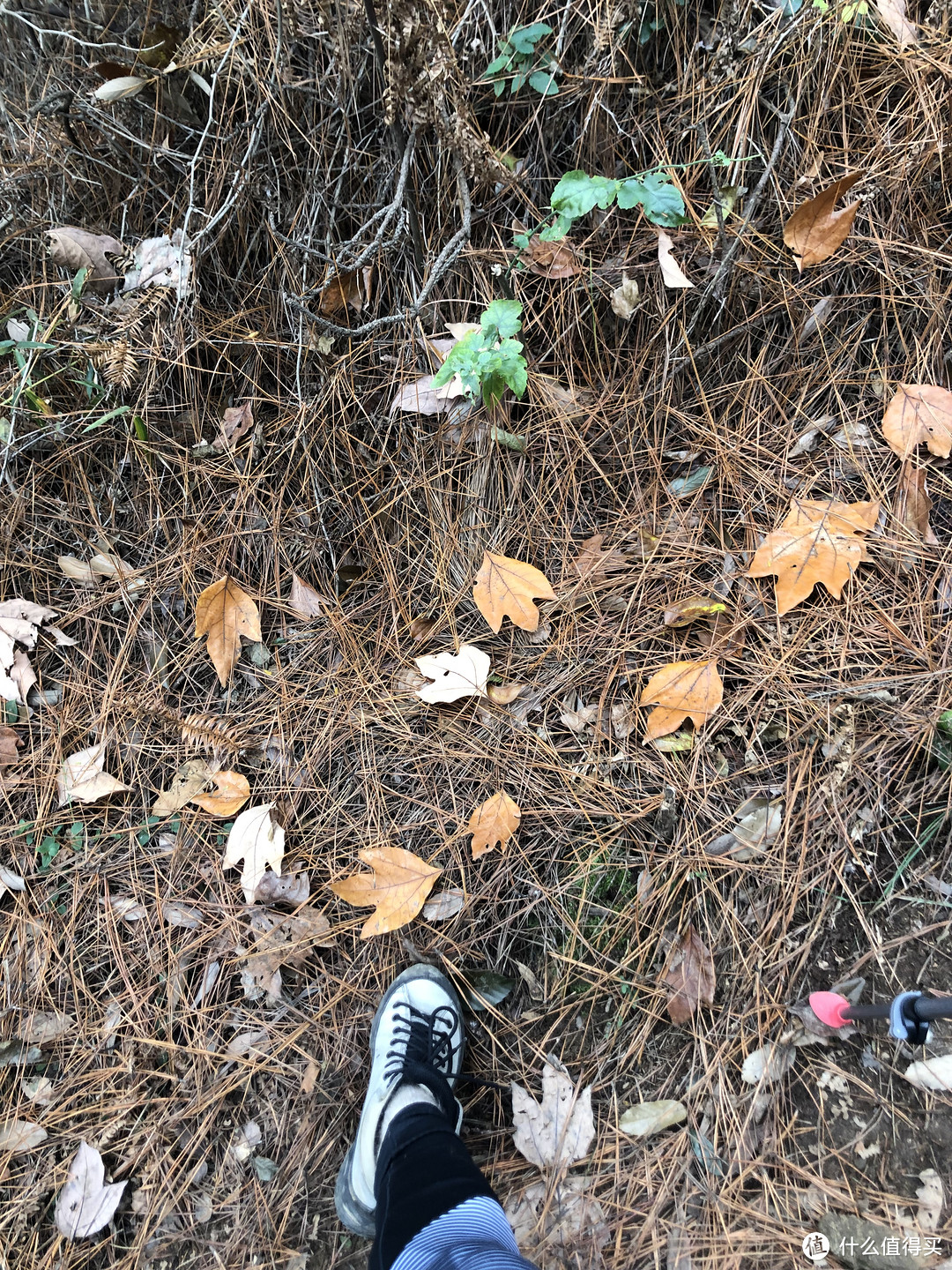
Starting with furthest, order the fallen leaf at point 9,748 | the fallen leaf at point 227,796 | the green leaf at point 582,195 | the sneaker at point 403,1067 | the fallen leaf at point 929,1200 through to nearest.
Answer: the fallen leaf at point 9,748 < the fallen leaf at point 227,796 < the sneaker at point 403,1067 < the green leaf at point 582,195 < the fallen leaf at point 929,1200

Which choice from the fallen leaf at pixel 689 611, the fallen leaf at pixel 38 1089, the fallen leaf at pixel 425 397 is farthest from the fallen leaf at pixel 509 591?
the fallen leaf at pixel 38 1089

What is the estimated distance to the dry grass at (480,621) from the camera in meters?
1.32

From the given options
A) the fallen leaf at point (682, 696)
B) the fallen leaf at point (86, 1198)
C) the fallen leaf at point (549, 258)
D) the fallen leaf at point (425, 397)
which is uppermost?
the fallen leaf at point (549, 258)

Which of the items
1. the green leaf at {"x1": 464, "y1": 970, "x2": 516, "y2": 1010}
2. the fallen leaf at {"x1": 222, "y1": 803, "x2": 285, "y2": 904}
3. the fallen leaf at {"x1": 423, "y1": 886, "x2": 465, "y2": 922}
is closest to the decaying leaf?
the fallen leaf at {"x1": 222, "y1": 803, "x2": 285, "y2": 904}

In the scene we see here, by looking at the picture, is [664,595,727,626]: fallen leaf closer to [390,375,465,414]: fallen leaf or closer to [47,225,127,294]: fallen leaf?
[390,375,465,414]: fallen leaf

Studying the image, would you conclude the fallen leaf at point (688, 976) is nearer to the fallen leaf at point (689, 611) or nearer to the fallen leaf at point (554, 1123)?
the fallen leaf at point (554, 1123)

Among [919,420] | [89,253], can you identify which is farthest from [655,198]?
[89,253]

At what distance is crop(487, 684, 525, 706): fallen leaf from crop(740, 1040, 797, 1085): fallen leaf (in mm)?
846

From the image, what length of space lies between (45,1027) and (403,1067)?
2.83 ft

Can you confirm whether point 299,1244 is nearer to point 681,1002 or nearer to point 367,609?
point 681,1002

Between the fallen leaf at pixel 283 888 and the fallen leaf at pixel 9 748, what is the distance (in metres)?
0.76

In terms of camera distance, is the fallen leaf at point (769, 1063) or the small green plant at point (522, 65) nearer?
the fallen leaf at point (769, 1063)

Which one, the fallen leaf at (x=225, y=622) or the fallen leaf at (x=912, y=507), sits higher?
the fallen leaf at (x=912, y=507)

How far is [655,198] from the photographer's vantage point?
49.4 inches
